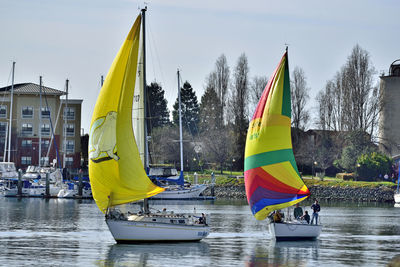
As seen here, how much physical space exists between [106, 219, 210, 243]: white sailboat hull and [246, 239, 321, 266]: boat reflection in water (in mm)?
3836

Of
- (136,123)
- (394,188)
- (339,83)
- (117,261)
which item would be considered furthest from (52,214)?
(339,83)

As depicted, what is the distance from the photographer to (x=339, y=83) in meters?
104

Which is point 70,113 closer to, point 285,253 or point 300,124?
point 300,124

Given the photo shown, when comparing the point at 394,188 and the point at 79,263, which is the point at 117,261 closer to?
the point at 79,263

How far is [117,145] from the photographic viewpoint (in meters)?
38.6

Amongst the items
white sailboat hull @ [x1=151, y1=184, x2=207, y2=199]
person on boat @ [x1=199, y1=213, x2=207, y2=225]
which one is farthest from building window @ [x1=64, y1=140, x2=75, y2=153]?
person on boat @ [x1=199, y1=213, x2=207, y2=225]

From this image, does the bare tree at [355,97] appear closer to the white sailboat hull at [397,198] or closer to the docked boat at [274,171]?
the white sailboat hull at [397,198]

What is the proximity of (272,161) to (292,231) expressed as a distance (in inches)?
146

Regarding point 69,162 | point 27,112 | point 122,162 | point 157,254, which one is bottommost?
point 157,254

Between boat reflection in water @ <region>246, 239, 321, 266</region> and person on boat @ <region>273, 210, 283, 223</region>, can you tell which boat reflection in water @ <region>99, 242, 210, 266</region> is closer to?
boat reflection in water @ <region>246, 239, 321, 266</region>

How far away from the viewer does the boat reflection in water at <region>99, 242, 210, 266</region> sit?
3369 centimetres

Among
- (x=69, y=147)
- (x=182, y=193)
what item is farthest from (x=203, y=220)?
(x=69, y=147)

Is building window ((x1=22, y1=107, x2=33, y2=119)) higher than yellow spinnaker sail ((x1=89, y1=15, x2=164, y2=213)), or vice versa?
building window ((x1=22, y1=107, x2=33, y2=119))

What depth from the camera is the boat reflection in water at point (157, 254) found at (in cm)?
3369
